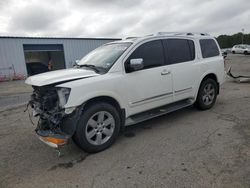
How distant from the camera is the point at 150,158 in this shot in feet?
11.3

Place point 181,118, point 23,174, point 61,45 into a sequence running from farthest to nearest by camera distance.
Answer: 1. point 61,45
2. point 181,118
3. point 23,174

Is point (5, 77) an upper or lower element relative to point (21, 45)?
lower

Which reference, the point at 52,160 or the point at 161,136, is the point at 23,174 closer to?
the point at 52,160

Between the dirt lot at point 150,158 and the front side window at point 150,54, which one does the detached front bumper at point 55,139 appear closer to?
the dirt lot at point 150,158

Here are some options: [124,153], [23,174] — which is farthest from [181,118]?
[23,174]

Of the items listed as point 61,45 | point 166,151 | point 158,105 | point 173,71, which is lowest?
point 166,151

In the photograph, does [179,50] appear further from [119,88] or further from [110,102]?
[110,102]

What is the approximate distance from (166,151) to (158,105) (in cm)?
116

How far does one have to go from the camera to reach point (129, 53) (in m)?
4.14

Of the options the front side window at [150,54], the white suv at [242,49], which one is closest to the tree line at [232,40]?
the white suv at [242,49]

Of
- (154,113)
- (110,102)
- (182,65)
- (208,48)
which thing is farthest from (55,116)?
(208,48)

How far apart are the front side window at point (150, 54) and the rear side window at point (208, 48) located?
1.49 metres

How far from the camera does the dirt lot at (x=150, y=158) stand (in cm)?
290

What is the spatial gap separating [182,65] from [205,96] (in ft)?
4.24
